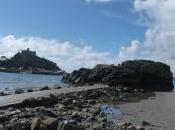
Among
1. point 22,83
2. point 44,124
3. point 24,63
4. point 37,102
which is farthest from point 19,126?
point 24,63

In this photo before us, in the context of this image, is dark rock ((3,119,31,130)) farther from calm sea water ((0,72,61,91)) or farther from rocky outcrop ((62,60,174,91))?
rocky outcrop ((62,60,174,91))

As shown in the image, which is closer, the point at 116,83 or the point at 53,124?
the point at 53,124

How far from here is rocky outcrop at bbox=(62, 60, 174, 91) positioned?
66812 millimetres

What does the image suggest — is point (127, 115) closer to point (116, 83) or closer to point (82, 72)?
point (116, 83)

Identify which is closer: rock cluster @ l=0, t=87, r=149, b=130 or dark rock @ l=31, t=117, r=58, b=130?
dark rock @ l=31, t=117, r=58, b=130

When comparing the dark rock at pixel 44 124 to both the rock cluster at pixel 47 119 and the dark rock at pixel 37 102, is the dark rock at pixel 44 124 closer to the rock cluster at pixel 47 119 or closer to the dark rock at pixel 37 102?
the rock cluster at pixel 47 119

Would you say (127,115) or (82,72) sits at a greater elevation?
(82,72)

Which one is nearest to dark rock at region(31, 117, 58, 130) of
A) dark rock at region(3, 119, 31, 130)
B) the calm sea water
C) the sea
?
dark rock at region(3, 119, 31, 130)

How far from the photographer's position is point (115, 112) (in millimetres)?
29844

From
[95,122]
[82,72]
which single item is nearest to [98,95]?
[95,122]

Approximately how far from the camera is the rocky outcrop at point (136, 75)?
66812mm

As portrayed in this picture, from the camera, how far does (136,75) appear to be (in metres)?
68.2

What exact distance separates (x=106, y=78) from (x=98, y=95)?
2398cm

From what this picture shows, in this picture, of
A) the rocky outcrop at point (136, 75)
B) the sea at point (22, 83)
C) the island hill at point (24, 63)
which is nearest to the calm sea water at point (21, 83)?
the sea at point (22, 83)
